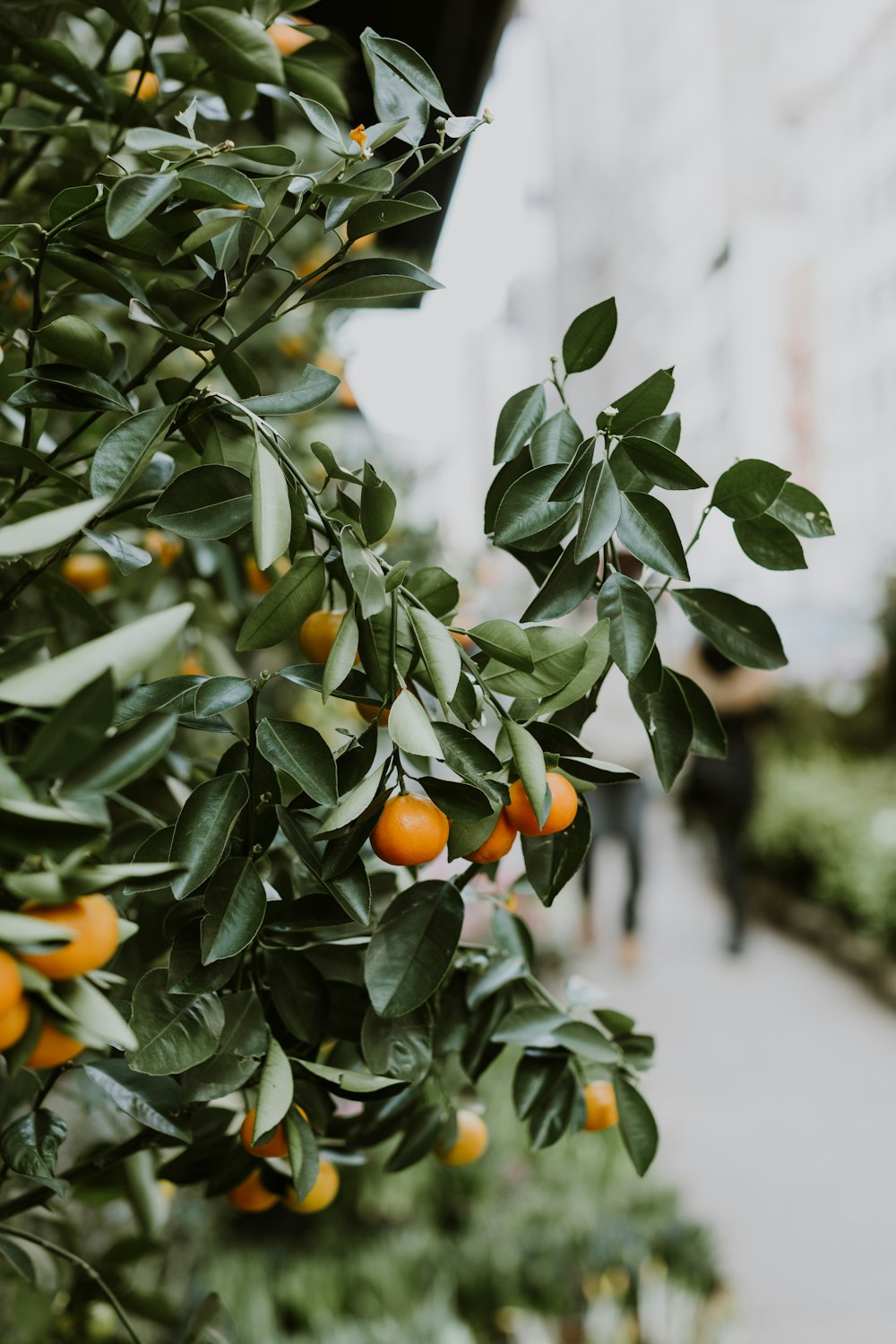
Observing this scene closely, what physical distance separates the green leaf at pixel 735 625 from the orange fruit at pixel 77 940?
0.35m

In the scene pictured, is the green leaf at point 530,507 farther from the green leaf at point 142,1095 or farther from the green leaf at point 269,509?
the green leaf at point 142,1095

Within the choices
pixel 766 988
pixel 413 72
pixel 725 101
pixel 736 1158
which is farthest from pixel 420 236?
pixel 725 101

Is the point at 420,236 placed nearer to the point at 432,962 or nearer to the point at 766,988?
the point at 432,962

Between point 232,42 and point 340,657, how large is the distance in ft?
1.08

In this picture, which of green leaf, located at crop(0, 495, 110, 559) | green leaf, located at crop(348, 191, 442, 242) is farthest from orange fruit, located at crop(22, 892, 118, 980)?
green leaf, located at crop(348, 191, 442, 242)

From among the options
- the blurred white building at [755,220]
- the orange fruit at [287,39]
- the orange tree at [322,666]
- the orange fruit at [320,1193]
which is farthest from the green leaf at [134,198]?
the blurred white building at [755,220]

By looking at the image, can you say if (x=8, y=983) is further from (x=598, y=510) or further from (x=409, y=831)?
(x=598, y=510)

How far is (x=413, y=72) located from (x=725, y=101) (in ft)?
54.3

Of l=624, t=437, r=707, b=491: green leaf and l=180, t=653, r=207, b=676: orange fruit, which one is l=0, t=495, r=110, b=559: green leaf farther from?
l=180, t=653, r=207, b=676: orange fruit

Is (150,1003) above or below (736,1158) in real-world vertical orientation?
above

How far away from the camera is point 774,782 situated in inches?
203

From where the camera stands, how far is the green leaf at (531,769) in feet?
1.46

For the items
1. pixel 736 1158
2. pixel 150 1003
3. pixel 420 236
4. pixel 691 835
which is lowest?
pixel 691 835

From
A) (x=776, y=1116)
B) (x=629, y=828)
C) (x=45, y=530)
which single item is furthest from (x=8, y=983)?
(x=629, y=828)
